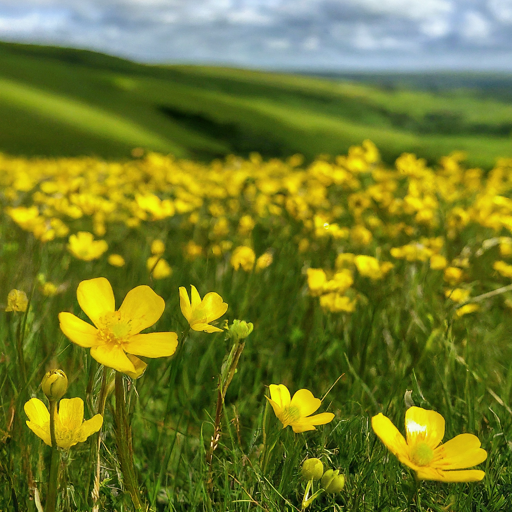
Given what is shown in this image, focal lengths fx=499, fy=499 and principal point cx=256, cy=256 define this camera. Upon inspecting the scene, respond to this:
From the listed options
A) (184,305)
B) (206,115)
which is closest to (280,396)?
(184,305)

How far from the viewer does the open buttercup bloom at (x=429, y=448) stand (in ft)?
2.45

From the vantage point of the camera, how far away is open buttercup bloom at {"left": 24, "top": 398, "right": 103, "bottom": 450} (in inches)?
32.2

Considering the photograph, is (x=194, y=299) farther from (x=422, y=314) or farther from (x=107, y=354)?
(x=422, y=314)

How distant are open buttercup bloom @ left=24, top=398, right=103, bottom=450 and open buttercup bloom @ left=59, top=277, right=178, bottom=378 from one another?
12cm

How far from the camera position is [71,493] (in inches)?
38.7

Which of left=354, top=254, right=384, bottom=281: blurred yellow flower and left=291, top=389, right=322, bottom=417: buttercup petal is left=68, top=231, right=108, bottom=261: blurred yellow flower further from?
left=291, top=389, right=322, bottom=417: buttercup petal

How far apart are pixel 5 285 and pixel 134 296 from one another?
5.29 feet

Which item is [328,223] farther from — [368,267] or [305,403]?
[305,403]

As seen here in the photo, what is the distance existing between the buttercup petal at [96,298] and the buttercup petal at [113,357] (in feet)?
0.27

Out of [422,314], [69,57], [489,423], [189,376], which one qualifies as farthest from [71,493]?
[69,57]

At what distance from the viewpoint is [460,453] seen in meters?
0.82

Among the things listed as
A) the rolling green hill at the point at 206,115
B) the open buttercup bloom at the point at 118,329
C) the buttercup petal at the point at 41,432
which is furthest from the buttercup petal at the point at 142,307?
the rolling green hill at the point at 206,115

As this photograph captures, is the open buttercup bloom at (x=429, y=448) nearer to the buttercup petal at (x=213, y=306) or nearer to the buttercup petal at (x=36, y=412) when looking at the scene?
the buttercup petal at (x=213, y=306)

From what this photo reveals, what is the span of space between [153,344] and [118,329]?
0.22ft
